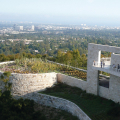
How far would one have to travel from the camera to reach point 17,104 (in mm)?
12703

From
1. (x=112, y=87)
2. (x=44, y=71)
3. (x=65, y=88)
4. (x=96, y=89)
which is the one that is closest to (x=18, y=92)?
(x=44, y=71)

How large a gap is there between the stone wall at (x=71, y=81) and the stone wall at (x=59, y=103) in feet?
7.89

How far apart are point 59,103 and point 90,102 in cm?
278

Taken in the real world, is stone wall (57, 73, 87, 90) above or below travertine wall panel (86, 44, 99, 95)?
below

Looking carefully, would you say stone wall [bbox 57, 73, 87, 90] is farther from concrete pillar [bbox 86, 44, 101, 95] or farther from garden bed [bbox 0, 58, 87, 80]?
concrete pillar [bbox 86, 44, 101, 95]

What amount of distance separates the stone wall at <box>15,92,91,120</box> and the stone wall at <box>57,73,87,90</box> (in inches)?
94.7

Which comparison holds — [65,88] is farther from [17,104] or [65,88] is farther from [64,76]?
[17,104]

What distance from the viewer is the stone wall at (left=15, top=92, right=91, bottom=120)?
13.6 metres

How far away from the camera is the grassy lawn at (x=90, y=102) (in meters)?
12.2

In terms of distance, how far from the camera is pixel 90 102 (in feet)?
47.2

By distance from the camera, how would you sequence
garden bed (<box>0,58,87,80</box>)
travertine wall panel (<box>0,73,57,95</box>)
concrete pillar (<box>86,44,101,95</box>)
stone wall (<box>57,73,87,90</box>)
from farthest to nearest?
garden bed (<box>0,58,87,80</box>) → travertine wall panel (<box>0,73,57,95</box>) → stone wall (<box>57,73,87,90</box>) → concrete pillar (<box>86,44,101,95</box>)

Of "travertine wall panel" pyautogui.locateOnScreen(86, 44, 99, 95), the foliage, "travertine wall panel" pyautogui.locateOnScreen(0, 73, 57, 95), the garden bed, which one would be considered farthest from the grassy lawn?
the foliage

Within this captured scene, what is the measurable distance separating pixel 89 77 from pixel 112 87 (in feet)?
7.49

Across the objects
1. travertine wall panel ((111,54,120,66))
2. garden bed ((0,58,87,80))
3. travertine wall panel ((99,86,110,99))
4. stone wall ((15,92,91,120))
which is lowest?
stone wall ((15,92,91,120))
